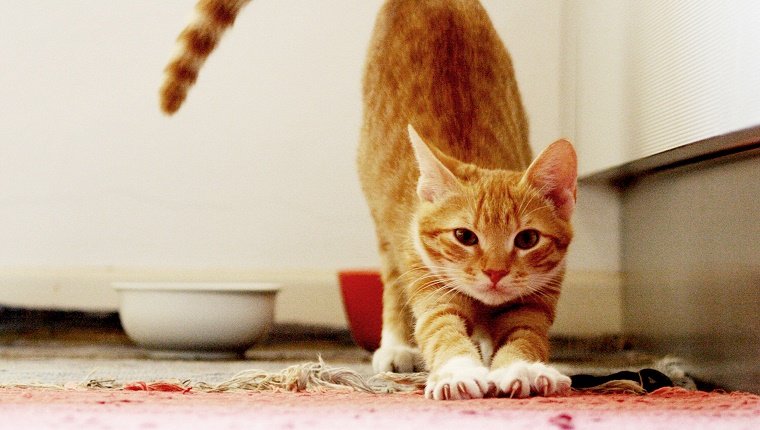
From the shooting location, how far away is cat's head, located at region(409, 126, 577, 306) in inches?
46.8

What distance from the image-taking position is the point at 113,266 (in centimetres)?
208

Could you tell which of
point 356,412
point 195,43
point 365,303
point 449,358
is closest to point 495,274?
point 449,358

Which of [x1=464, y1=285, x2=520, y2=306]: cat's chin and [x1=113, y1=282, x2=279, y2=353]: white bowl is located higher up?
[x1=464, y1=285, x2=520, y2=306]: cat's chin

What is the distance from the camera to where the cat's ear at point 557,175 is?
1.18 m

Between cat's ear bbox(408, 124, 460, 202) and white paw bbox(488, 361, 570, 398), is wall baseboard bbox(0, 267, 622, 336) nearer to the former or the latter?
cat's ear bbox(408, 124, 460, 202)

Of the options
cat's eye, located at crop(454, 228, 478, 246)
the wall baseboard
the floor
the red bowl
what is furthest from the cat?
the wall baseboard


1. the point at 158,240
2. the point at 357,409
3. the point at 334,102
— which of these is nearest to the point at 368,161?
the point at 334,102

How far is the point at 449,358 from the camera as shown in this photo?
110 centimetres

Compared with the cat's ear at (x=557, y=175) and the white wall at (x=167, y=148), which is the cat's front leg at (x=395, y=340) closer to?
the cat's ear at (x=557, y=175)

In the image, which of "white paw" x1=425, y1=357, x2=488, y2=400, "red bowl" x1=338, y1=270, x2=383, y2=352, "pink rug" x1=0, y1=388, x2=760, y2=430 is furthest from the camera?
"red bowl" x1=338, y1=270, x2=383, y2=352

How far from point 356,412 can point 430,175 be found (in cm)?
47

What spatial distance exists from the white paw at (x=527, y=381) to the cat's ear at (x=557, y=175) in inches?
11.5

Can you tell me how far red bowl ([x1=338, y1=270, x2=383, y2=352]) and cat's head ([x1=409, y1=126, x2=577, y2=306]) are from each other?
50 cm

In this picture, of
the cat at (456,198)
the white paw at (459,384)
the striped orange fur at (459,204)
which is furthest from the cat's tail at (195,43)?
the white paw at (459,384)
